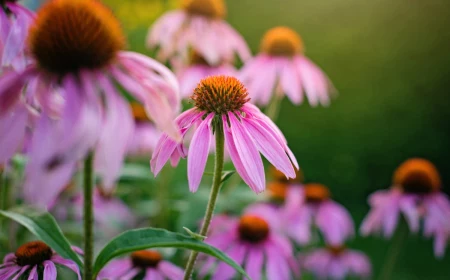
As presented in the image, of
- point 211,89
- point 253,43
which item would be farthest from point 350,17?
point 211,89

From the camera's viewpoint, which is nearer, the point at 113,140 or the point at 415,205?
the point at 113,140

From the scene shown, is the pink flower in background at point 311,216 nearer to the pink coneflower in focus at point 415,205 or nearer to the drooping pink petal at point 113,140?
the pink coneflower in focus at point 415,205

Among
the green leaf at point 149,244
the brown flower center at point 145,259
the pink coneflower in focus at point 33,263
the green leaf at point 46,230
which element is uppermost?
the green leaf at point 149,244

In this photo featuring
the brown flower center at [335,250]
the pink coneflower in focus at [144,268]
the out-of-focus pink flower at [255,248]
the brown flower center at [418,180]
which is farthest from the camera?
the brown flower center at [335,250]

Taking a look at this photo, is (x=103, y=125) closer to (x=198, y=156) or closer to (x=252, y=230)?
(x=198, y=156)

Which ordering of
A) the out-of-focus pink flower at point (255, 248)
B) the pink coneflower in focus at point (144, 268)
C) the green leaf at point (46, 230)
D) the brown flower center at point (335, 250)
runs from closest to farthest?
the green leaf at point (46, 230), the pink coneflower in focus at point (144, 268), the out-of-focus pink flower at point (255, 248), the brown flower center at point (335, 250)

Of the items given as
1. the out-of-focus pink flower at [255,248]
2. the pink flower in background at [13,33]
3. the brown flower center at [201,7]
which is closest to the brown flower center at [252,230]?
the out-of-focus pink flower at [255,248]

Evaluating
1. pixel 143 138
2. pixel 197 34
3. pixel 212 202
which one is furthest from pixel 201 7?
pixel 212 202
